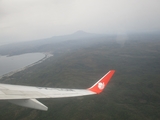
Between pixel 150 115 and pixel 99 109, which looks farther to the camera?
pixel 99 109

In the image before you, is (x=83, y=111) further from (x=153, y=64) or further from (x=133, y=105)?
(x=153, y=64)

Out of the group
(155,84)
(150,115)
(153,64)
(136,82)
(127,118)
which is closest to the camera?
(127,118)

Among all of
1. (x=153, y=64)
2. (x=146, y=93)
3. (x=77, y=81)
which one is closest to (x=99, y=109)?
(x=146, y=93)

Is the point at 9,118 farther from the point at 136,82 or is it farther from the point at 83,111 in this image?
the point at 136,82

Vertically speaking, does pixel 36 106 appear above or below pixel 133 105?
above

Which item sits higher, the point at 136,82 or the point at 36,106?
the point at 36,106

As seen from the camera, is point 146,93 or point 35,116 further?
point 146,93

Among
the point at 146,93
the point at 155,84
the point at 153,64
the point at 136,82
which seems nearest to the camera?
the point at 146,93

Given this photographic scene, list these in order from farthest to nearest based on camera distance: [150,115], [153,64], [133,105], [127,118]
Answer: [153,64]
[133,105]
[150,115]
[127,118]

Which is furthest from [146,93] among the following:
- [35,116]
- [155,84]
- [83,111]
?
[35,116]
